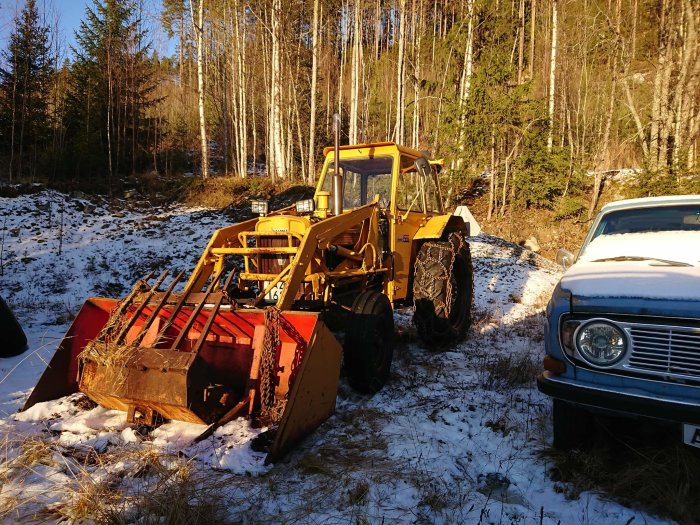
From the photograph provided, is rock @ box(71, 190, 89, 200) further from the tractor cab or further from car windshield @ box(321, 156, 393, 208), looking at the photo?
car windshield @ box(321, 156, 393, 208)

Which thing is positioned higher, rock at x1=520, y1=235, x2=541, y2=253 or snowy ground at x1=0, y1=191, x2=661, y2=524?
rock at x1=520, y1=235, x2=541, y2=253

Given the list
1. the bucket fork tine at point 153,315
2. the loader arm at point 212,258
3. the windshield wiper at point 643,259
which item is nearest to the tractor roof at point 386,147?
the loader arm at point 212,258

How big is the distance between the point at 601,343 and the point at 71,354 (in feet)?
14.0

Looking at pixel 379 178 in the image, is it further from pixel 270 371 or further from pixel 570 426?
pixel 570 426

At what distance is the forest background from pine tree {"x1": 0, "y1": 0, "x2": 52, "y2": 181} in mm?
→ 53

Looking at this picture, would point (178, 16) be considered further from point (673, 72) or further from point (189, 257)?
point (673, 72)

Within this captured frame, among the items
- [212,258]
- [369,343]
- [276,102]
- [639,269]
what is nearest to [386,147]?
[212,258]

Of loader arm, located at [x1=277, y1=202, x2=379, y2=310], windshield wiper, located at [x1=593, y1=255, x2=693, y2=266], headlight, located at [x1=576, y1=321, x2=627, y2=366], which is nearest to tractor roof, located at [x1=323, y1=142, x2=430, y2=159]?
loader arm, located at [x1=277, y1=202, x2=379, y2=310]

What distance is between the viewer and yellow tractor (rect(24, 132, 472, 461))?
3168 mm

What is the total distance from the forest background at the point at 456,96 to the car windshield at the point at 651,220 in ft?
36.7

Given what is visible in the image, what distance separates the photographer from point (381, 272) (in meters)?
Result: 5.47

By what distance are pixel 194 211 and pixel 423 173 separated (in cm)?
1197

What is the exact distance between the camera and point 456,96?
1741 centimetres

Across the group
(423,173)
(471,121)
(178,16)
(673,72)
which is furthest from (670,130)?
(178,16)
